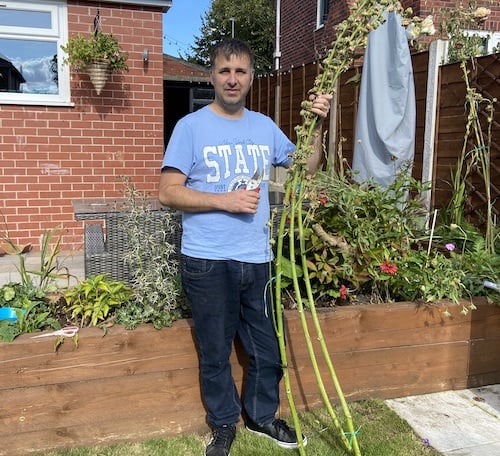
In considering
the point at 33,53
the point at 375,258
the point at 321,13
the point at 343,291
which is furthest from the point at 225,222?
the point at 321,13

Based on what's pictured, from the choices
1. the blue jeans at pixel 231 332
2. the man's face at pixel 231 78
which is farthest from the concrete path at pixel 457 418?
the man's face at pixel 231 78

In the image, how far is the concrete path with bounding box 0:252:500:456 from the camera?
2.52 metres

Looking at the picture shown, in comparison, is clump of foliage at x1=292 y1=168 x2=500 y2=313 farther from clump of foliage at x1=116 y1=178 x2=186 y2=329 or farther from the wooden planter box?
clump of foliage at x1=116 y1=178 x2=186 y2=329

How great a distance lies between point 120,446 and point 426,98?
4941 millimetres

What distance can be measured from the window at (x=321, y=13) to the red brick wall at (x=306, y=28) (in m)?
0.16

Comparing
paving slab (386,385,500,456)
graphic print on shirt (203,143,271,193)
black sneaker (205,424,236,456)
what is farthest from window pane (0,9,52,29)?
paving slab (386,385,500,456)

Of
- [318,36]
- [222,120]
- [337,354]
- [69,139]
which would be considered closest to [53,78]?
[69,139]

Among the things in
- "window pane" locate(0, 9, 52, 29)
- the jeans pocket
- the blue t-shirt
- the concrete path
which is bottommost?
the concrete path

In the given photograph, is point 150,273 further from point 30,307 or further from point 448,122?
point 448,122

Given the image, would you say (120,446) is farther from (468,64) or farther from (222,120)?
(468,64)

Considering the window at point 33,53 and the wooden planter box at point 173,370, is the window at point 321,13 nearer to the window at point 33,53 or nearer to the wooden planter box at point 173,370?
the window at point 33,53

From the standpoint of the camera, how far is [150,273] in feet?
8.48

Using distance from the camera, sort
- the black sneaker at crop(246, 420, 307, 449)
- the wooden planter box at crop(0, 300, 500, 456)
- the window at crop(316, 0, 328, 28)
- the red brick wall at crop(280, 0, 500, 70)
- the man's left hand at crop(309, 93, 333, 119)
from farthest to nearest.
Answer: the window at crop(316, 0, 328, 28) < the red brick wall at crop(280, 0, 500, 70) < the black sneaker at crop(246, 420, 307, 449) < the wooden planter box at crop(0, 300, 500, 456) < the man's left hand at crop(309, 93, 333, 119)

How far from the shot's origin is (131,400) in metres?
2.47
